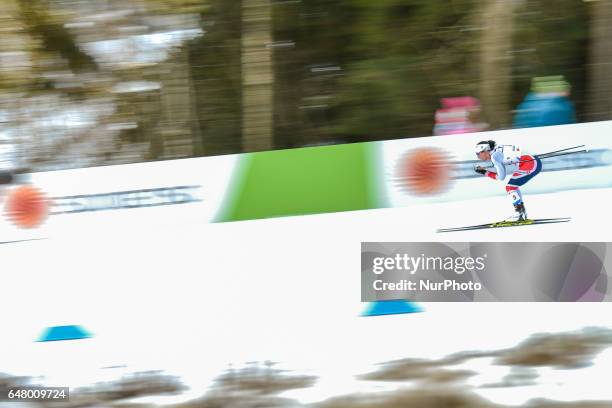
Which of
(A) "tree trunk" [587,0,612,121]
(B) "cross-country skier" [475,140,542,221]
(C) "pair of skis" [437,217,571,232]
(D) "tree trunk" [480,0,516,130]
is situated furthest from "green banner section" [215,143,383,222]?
(A) "tree trunk" [587,0,612,121]

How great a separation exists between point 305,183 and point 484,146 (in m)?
1.15

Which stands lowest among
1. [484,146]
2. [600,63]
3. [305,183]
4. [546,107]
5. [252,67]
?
[305,183]

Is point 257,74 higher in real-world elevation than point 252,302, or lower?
higher

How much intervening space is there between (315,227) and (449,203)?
0.84 metres

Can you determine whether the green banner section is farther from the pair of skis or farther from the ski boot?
the ski boot

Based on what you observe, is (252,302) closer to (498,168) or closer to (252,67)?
(498,168)

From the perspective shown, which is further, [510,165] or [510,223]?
[510,165]

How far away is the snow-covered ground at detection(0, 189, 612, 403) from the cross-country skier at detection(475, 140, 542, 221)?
0.09 meters

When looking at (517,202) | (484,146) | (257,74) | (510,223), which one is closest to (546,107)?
(484,146)

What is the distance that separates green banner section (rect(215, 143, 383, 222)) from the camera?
16.0 feet

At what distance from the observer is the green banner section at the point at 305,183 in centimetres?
488

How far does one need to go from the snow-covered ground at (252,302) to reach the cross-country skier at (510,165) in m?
0.09

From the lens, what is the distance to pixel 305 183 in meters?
4.93

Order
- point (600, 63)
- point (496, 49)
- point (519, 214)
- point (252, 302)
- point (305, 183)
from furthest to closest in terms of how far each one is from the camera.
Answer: point (496, 49), point (600, 63), point (305, 183), point (519, 214), point (252, 302)
